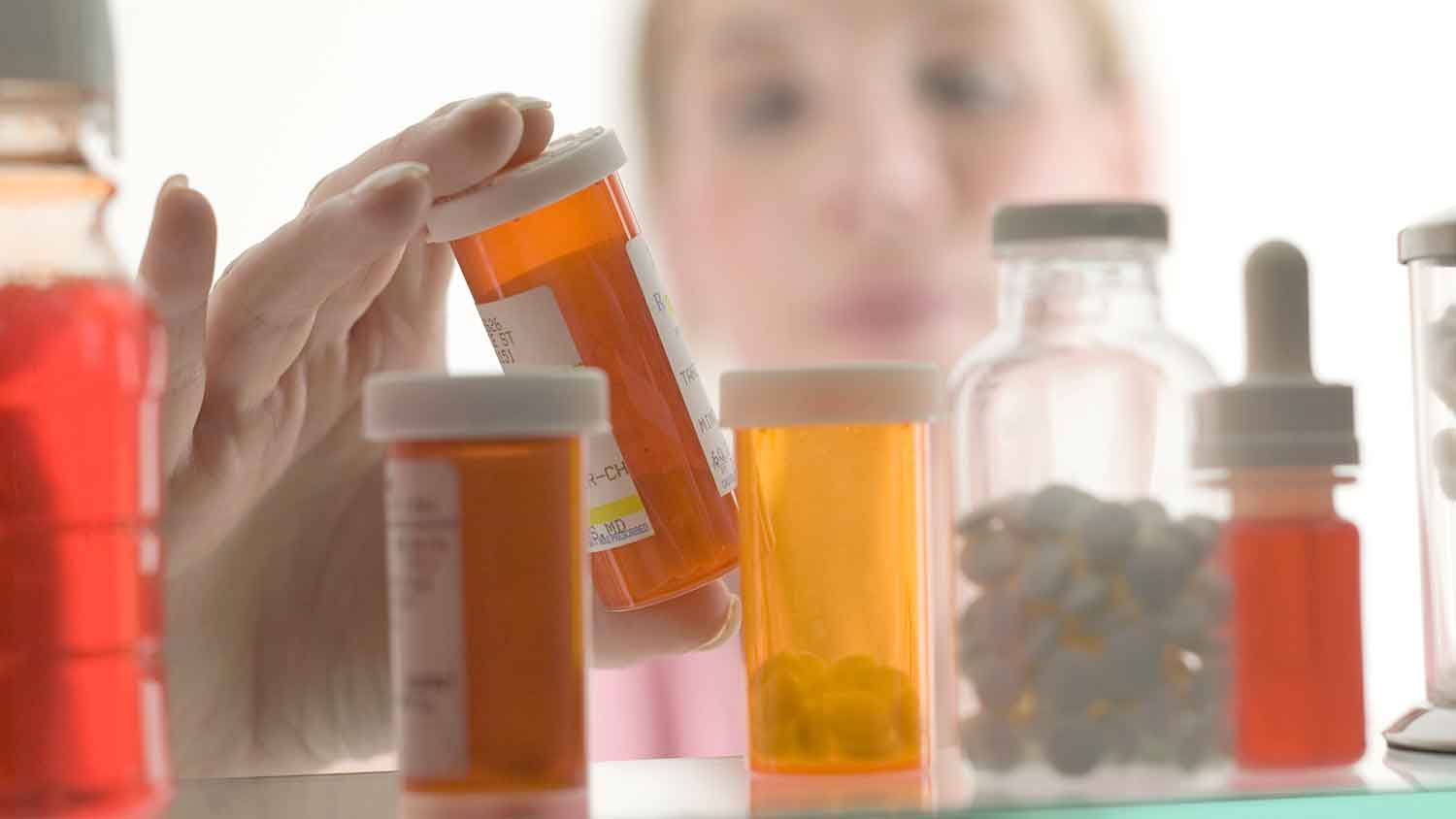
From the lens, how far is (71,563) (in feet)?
1.17

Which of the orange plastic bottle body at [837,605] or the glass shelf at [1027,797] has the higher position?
the orange plastic bottle body at [837,605]

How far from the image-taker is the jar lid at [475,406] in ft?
1.20

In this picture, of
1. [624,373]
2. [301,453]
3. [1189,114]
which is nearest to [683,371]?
[624,373]

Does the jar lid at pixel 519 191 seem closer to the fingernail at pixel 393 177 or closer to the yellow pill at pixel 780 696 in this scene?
the fingernail at pixel 393 177

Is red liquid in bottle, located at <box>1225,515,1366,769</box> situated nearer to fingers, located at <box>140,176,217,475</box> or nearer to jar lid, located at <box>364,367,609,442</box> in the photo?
jar lid, located at <box>364,367,609,442</box>

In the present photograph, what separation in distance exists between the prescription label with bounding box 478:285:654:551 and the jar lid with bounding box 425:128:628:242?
27 mm

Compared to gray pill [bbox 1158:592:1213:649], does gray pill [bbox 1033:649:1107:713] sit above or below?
below

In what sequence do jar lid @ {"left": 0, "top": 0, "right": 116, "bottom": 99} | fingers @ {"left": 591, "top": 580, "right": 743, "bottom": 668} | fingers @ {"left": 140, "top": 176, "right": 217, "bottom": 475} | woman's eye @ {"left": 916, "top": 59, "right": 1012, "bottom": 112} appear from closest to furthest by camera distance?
1. jar lid @ {"left": 0, "top": 0, "right": 116, "bottom": 99}
2. fingers @ {"left": 140, "top": 176, "right": 217, "bottom": 475}
3. fingers @ {"left": 591, "top": 580, "right": 743, "bottom": 668}
4. woman's eye @ {"left": 916, "top": 59, "right": 1012, "bottom": 112}

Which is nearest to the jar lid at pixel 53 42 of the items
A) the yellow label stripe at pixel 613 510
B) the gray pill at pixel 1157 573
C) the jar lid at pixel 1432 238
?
the yellow label stripe at pixel 613 510

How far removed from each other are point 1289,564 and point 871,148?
3.77 feet

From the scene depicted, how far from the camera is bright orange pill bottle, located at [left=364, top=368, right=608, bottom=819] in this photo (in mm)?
364

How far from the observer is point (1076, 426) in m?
0.42

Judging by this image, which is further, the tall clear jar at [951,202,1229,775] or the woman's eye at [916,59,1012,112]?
the woman's eye at [916,59,1012,112]

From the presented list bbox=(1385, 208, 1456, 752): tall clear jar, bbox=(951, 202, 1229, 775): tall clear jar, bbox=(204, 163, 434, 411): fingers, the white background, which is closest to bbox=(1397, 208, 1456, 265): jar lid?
bbox=(1385, 208, 1456, 752): tall clear jar
